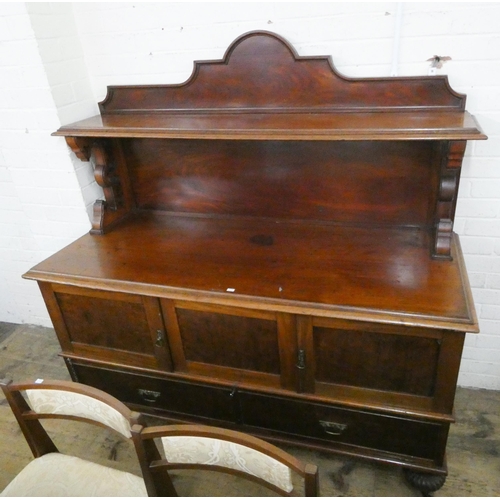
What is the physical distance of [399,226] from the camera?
1.65 m

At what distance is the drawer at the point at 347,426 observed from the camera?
1.42 meters

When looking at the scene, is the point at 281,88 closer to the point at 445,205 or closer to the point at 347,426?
the point at 445,205

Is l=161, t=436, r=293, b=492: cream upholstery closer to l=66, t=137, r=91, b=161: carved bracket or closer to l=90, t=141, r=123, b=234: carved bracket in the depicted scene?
l=90, t=141, r=123, b=234: carved bracket

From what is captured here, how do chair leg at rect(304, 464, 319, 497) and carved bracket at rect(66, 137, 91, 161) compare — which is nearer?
chair leg at rect(304, 464, 319, 497)

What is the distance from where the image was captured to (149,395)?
1.75 metres

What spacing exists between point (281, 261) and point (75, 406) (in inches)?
30.8

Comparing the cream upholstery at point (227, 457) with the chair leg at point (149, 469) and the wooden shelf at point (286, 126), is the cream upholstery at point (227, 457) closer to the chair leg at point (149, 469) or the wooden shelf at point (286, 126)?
the chair leg at point (149, 469)

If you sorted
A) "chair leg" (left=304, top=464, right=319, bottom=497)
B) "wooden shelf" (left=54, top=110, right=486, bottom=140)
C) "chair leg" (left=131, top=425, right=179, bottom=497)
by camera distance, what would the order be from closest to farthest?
1. "chair leg" (left=304, top=464, right=319, bottom=497)
2. "chair leg" (left=131, top=425, right=179, bottom=497)
3. "wooden shelf" (left=54, top=110, right=486, bottom=140)

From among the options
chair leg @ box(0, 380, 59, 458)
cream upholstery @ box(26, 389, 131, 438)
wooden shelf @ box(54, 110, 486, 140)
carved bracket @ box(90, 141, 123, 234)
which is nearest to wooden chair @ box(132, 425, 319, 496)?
cream upholstery @ box(26, 389, 131, 438)

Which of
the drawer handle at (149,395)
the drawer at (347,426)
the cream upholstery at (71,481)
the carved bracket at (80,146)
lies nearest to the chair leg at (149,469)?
the cream upholstery at (71,481)

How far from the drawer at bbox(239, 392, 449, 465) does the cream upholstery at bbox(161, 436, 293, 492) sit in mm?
520

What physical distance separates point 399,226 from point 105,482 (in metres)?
1.31

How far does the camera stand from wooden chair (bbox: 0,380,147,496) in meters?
1.16

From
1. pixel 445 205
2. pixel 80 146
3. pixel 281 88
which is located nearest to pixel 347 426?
pixel 445 205
